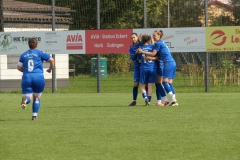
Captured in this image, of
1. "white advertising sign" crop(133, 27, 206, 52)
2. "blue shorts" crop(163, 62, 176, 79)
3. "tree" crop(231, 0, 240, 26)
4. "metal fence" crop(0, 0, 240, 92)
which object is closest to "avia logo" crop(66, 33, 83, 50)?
"metal fence" crop(0, 0, 240, 92)

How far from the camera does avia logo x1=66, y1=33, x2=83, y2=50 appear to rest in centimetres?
2627

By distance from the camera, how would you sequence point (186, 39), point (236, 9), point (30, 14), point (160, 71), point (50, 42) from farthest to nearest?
point (30, 14) < point (236, 9) < point (50, 42) < point (186, 39) < point (160, 71)

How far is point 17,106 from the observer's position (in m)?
18.2

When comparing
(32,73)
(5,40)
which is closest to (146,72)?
(32,73)

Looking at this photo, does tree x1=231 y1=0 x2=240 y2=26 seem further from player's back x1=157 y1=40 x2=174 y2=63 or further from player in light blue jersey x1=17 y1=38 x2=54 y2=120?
player in light blue jersey x1=17 y1=38 x2=54 y2=120

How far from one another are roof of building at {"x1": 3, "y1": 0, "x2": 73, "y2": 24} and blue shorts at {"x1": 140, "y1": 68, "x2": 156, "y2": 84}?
471 inches

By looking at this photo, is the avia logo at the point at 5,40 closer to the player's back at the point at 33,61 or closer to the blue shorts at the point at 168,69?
the blue shorts at the point at 168,69

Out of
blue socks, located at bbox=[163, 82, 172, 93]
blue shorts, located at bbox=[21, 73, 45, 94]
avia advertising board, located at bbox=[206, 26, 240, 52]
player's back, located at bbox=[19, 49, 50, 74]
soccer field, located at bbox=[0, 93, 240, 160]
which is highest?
avia advertising board, located at bbox=[206, 26, 240, 52]

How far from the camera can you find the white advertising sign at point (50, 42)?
2628 cm

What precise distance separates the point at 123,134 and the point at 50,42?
16218 mm

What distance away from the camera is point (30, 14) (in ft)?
114

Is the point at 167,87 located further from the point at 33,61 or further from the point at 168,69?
the point at 33,61

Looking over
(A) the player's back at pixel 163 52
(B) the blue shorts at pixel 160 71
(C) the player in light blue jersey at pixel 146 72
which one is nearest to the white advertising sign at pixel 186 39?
(B) the blue shorts at pixel 160 71

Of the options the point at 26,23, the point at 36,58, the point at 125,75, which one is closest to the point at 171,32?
the point at 125,75
